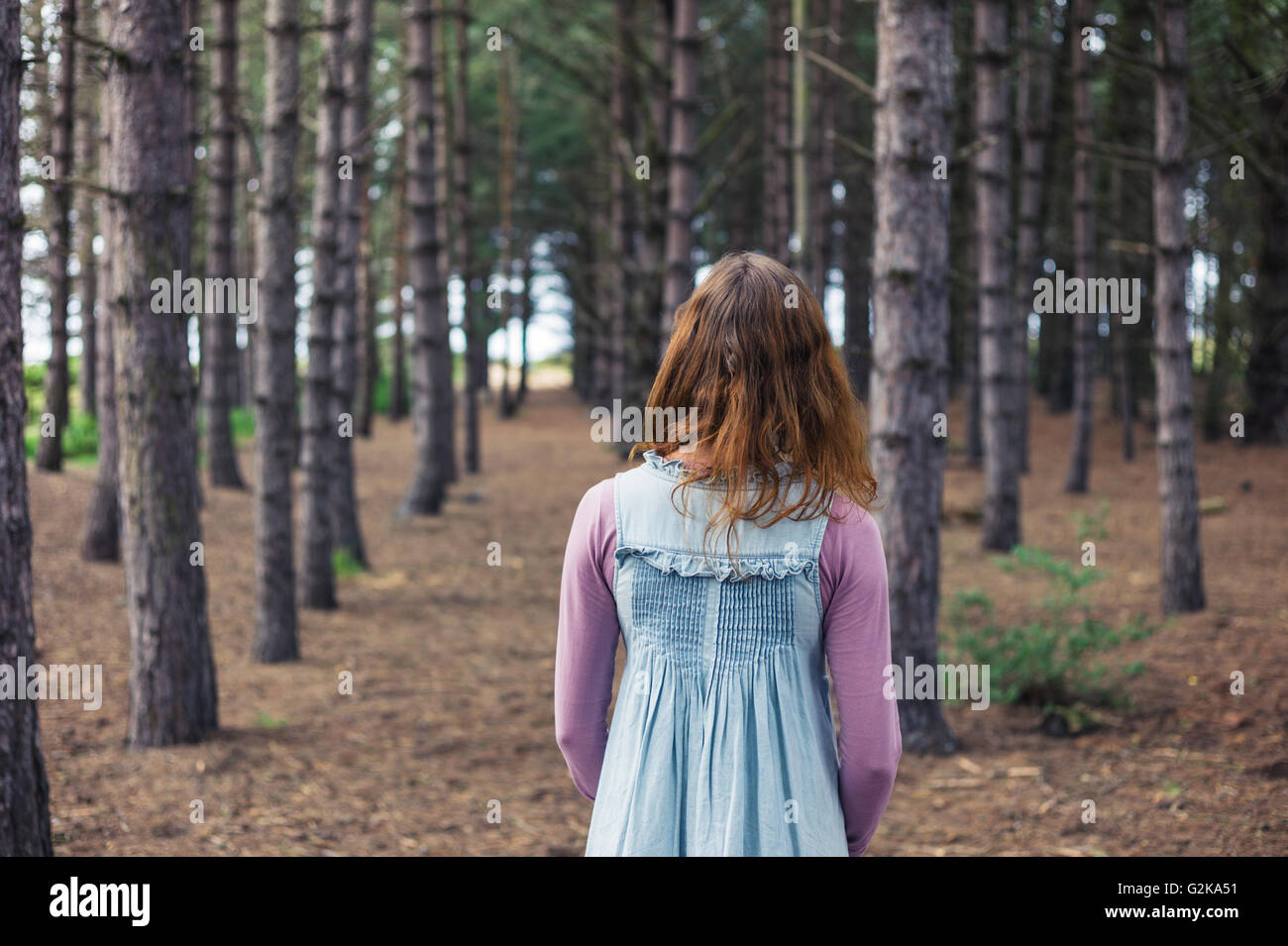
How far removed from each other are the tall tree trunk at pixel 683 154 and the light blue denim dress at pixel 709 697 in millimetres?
9324

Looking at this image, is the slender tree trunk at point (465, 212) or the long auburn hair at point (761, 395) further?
the slender tree trunk at point (465, 212)

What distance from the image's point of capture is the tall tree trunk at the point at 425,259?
45.4 feet

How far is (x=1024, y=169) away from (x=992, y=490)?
4960 millimetres

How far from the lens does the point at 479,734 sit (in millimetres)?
7055

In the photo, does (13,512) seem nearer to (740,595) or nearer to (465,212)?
(740,595)

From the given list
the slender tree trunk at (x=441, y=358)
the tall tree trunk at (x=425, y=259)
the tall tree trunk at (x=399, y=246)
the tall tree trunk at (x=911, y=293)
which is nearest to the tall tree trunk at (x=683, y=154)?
the slender tree trunk at (x=441, y=358)

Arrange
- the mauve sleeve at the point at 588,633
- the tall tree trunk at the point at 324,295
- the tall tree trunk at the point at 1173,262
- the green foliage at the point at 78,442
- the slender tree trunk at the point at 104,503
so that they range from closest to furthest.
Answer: the mauve sleeve at the point at 588,633, the tall tree trunk at the point at 1173,262, the tall tree trunk at the point at 324,295, the slender tree trunk at the point at 104,503, the green foliage at the point at 78,442

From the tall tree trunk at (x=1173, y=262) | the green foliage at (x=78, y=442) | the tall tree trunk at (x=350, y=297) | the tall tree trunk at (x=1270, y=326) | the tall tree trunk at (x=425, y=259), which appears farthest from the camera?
the tall tree trunk at (x=1270, y=326)

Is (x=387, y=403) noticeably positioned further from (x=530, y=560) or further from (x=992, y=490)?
(x=992, y=490)

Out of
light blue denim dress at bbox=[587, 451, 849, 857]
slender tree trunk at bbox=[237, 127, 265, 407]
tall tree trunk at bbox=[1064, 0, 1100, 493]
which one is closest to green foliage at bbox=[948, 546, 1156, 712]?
light blue denim dress at bbox=[587, 451, 849, 857]

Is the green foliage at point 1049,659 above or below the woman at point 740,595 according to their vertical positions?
below

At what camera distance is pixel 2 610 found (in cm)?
346

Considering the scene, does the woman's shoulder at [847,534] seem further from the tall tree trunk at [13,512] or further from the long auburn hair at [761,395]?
the tall tree trunk at [13,512]

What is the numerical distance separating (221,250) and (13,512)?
39.0 feet
